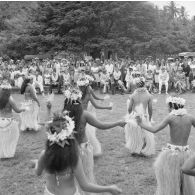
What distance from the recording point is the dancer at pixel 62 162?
3020 mm

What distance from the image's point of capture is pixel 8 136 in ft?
23.8

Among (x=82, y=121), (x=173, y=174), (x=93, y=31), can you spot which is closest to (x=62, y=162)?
(x=82, y=121)

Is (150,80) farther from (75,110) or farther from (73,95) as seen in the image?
(75,110)

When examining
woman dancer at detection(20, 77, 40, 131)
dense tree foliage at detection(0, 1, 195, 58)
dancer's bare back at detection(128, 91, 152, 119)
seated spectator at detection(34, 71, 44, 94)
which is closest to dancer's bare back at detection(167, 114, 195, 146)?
dancer's bare back at detection(128, 91, 152, 119)

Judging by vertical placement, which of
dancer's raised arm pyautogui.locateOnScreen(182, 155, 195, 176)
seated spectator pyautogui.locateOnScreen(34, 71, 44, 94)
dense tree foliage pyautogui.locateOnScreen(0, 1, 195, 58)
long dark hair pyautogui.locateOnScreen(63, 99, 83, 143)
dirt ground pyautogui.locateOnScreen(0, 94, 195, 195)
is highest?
dense tree foliage pyautogui.locateOnScreen(0, 1, 195, 58)

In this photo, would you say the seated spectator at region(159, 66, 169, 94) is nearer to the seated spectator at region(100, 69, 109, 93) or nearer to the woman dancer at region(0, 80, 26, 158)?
the seated spectator at region(100, 69, 109, 93)

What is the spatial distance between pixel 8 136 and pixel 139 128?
2.85 m

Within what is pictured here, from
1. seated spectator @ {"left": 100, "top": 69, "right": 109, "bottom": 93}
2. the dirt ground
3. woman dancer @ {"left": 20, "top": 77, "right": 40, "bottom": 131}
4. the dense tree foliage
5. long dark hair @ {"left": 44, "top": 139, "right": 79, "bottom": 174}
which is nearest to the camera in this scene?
long dark hair @ {"left": 44, "top": 139, "right": 79, "bottom": 174}

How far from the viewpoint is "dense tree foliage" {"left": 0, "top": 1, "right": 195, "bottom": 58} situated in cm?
2656

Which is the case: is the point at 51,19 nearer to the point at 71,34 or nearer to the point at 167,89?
the point at 71,34

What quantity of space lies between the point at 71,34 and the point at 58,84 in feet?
33.0

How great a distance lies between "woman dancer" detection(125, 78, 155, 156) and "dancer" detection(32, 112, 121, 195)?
3.92 metres

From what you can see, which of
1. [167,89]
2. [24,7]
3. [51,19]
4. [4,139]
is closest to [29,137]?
[4,139]

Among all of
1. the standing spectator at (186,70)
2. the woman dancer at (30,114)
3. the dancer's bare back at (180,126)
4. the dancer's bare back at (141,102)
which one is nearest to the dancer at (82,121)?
the dancer's bare back at (180,126)
